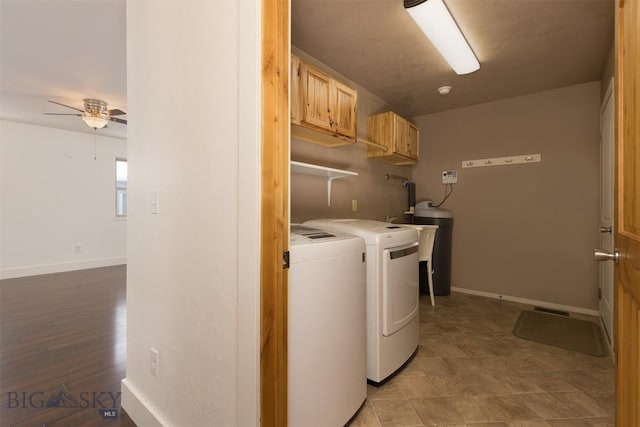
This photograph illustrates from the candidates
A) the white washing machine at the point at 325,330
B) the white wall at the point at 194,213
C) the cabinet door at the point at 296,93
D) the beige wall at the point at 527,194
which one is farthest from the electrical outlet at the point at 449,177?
the white wall at the point at 194,213

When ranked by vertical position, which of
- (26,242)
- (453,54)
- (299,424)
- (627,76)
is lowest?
(299,424)

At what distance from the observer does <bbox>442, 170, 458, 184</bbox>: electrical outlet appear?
13.5 feet

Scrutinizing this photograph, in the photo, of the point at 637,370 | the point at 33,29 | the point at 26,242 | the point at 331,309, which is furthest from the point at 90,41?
the point at 26,242

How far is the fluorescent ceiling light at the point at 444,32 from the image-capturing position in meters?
1.92

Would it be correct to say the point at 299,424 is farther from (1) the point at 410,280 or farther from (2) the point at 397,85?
(2) the point at 397,85

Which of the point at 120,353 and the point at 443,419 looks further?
the point at 120,353

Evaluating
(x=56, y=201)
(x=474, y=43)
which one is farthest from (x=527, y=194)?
(x=56, y=201)

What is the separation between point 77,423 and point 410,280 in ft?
6.96

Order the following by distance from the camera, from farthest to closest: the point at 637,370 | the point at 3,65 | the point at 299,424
Result: 1. the point at 3,65
2. the point at 299,424
3. the point at 637,370

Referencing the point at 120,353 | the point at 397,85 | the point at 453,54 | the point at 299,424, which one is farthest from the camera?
the point at 397,85

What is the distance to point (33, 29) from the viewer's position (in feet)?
7.72

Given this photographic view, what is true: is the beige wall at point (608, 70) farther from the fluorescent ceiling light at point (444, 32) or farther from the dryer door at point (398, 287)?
the dryer door at point (398, 287)

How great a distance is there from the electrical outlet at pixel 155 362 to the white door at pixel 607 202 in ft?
10.8

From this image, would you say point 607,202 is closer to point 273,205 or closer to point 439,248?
point 439,248
